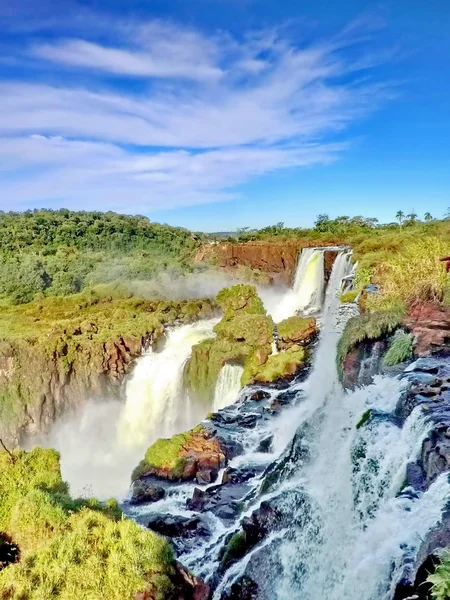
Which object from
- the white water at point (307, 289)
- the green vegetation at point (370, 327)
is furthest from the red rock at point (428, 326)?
the white water at point (307, 289)

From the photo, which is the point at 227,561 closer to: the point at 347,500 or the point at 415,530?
the point at 347,500

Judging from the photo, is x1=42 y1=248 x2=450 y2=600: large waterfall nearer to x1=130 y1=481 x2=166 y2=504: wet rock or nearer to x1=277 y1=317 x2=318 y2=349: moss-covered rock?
x1=130 y1=481 x2=166 y2=504: wet rock

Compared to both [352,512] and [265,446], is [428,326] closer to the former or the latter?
[352,512]

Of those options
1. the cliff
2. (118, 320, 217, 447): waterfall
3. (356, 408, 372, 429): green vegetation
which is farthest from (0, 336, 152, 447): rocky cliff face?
(356, 408, 372, 429): green vegetation

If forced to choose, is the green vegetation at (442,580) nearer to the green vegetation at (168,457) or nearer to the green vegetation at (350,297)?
the green vegetation at (168,457)

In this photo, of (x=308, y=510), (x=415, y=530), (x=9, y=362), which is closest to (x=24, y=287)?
(x=9, y=362)
